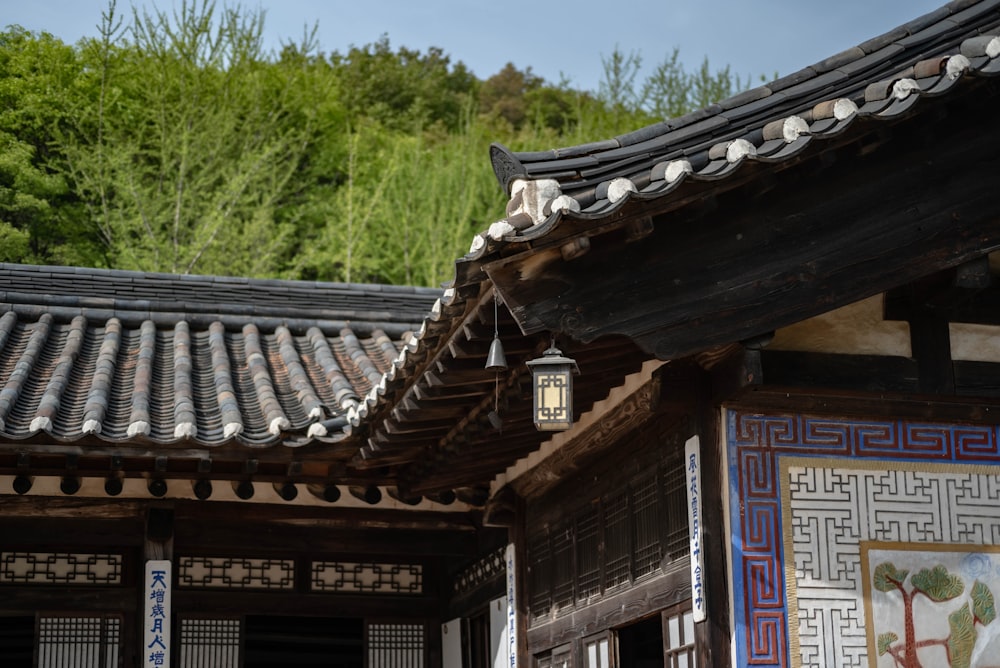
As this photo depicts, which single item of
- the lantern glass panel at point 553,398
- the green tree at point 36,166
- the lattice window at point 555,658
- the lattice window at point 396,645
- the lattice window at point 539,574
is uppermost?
the green tree at point 36,166

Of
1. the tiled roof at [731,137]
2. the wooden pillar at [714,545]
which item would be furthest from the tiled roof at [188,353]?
the wooden pillar at [714,545]

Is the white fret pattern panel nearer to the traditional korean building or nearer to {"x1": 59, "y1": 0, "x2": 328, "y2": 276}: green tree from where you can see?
the traditional korean building

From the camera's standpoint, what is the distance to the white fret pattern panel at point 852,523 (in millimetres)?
6383

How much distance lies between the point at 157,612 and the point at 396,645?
2.24 meters

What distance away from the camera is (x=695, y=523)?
658cm

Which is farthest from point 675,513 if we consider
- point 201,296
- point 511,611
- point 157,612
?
point 201,296

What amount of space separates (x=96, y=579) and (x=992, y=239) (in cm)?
717

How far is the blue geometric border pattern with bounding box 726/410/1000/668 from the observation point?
6.30m

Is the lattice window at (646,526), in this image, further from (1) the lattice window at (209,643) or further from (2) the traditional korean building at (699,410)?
(1) the lattice window at (209,643)

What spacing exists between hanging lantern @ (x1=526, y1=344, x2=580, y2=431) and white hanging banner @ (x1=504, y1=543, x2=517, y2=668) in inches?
156

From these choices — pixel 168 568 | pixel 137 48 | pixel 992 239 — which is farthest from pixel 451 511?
pixel 137 48

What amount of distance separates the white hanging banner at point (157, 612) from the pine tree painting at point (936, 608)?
Result: 5.42 m

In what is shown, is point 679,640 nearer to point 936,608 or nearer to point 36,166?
point 936,608

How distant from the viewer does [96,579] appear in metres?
10.1
